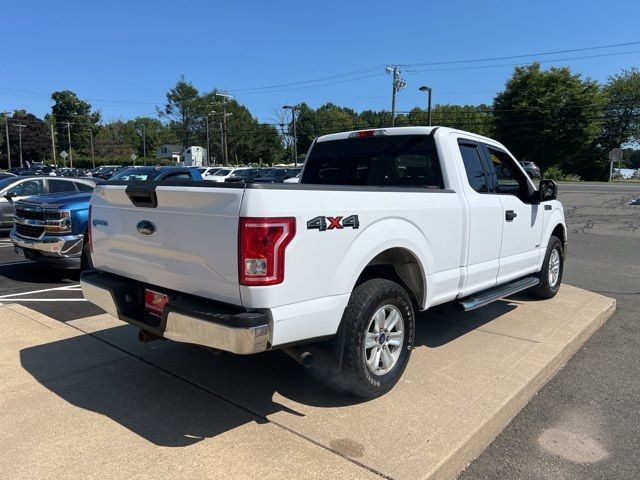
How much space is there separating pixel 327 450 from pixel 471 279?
2.28 m

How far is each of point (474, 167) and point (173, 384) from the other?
3288 mm

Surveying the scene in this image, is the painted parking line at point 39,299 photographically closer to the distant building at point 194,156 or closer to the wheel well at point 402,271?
the wheel well at point 402,271

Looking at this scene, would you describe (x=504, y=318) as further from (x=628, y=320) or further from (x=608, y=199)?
Answer: (x=608, y=199)

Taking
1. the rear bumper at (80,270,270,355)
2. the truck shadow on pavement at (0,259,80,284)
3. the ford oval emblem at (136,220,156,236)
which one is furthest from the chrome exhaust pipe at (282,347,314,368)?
the truck shadow on pavement at (0,259,80,284)

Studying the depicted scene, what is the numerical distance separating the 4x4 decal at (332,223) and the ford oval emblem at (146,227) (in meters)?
1.12

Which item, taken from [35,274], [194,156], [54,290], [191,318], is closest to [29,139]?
[194,156]

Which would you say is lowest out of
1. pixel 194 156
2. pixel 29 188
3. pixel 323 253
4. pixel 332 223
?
pixel 29 188

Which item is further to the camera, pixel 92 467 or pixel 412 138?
pixel 412 138

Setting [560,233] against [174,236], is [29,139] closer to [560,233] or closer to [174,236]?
[560,233]

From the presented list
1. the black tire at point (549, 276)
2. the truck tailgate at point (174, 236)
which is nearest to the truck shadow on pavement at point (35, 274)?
the truck tailgate at point (174, 236)

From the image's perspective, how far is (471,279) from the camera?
464 centimetres

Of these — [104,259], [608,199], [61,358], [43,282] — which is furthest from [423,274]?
[608,199]

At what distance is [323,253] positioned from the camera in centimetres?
313

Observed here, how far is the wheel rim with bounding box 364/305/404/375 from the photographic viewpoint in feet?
11.8
